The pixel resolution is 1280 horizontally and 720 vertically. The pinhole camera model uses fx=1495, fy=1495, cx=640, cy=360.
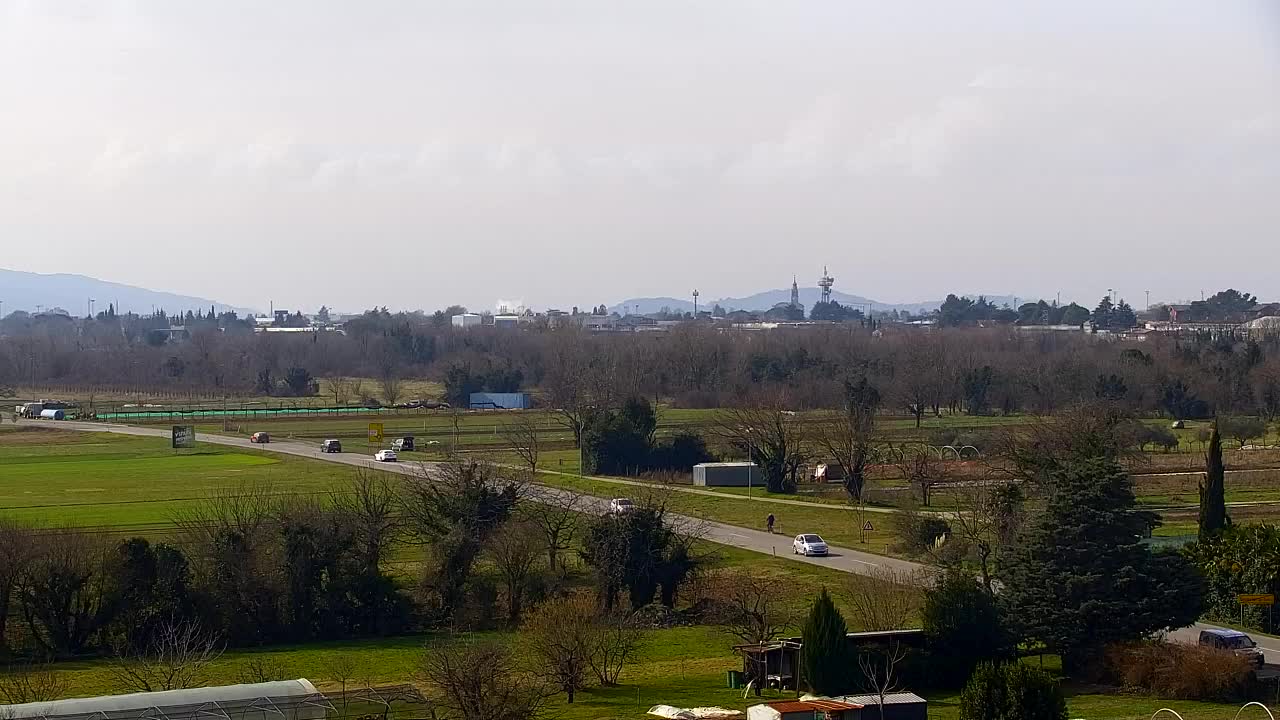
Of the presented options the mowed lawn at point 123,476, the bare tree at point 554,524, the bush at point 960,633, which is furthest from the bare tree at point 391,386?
the bush at point 960,633

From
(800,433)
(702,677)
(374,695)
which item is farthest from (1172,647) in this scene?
(800,433)

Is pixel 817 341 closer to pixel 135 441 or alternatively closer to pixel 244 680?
pixel 135 441

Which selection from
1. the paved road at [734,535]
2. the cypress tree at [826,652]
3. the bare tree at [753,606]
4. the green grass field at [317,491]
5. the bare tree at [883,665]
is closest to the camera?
the bare tree at [883,665]

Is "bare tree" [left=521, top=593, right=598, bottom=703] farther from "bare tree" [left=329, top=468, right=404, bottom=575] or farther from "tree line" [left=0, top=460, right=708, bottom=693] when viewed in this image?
"bare tree" [left=329, top=468, right=404, bottom=575]

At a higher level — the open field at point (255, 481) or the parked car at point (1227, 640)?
the open field at point (255, 481)

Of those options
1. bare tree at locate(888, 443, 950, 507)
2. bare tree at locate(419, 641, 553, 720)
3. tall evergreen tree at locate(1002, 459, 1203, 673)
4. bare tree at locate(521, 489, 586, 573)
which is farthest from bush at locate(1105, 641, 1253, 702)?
bare tree at locate(888, 443, 950, 507)

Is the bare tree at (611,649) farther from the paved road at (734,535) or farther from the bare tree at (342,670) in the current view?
the paved road at (734,535)
